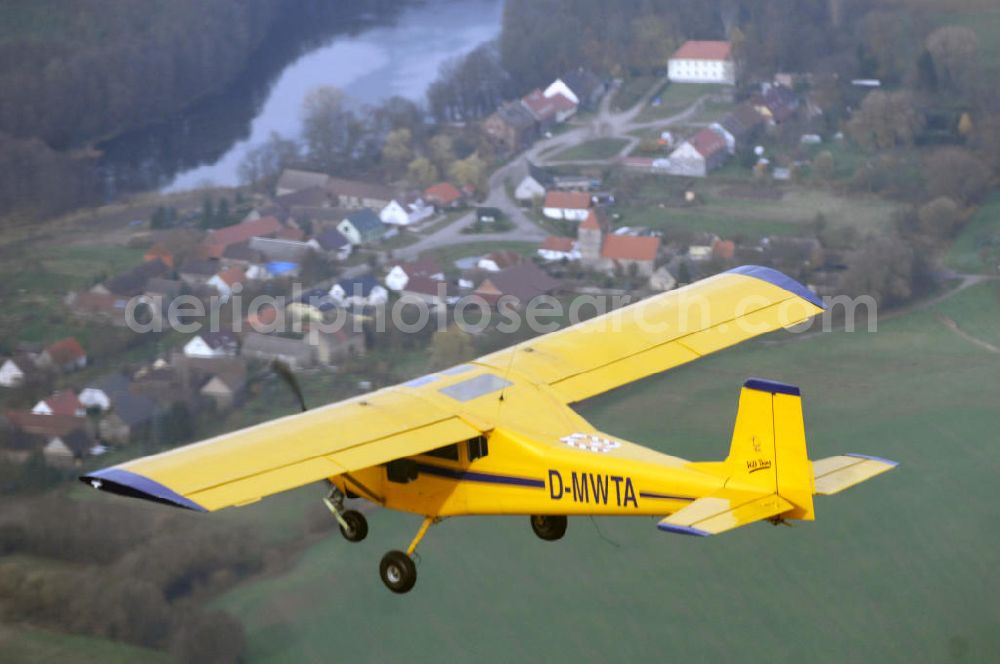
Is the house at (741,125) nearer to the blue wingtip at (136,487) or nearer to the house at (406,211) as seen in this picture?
the house at (406,211)

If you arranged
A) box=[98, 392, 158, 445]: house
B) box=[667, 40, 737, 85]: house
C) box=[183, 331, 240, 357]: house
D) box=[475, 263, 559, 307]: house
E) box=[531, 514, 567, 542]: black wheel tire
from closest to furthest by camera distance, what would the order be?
box=[531, 514, 567, 542]: black wheel tire
box=[98, 392, 158, 445]: house
box=[183, 331, 240, 357]: house
box=[475, 263, 559, 307]: house
box=[667, 40, 737, 85]: house

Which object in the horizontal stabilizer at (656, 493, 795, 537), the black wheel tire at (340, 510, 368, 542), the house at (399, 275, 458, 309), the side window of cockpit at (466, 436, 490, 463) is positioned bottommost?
the house at (399, 275, 458, 309)

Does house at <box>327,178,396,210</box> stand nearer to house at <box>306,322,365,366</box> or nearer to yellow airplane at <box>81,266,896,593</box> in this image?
house at <box>306,322,365,366</box>

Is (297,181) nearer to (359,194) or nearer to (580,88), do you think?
(359,194)

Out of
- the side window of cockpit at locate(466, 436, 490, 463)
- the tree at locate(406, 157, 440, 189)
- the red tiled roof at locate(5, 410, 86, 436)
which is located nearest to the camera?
the side window of cockpit at locate(466, 436, 490, 463)

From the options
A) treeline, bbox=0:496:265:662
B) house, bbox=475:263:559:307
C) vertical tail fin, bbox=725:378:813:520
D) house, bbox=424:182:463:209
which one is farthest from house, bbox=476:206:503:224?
vertical tail fin, bbox=725:378:813:520

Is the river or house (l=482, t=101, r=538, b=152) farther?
house (l=482, t=101, r=538, b=152)

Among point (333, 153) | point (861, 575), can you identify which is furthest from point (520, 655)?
point (333, 153)
